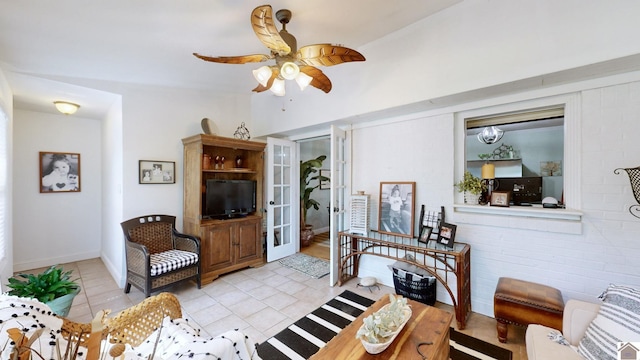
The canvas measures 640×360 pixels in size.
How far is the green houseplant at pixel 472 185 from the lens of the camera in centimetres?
252

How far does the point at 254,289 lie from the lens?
3070mm

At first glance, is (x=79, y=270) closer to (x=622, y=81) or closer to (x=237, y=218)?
(x=237, y=218)

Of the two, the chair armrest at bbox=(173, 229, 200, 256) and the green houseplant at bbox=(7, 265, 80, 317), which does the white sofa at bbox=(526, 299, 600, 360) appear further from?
the green houseplant at bbox=(7, 265, 80, 317)

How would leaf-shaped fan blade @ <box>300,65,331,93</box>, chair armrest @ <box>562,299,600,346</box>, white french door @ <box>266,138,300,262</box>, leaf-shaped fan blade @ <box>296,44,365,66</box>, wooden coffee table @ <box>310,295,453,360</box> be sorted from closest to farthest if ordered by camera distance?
wooden coffee table @ <box>310,295,453,360</box> → chair armrest @ <box>562,299,600,346</box> → leaf-shaped fan blade @ <box>296,44,365,66</box> → leaf-shaped fan blade @ <box>300,65,331,93</box> → white french door @ <box>266,138,300,262</box>

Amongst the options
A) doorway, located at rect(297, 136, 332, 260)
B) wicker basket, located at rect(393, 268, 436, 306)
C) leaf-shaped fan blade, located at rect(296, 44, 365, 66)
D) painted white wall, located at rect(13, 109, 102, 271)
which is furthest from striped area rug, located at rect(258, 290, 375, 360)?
painted white wall, located at rect(13, 109, 102, 271)

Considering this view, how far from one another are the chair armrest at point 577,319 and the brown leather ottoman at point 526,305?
1.04 ft

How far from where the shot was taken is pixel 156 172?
3.40m

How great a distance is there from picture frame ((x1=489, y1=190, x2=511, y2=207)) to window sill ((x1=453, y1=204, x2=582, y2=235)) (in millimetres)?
50

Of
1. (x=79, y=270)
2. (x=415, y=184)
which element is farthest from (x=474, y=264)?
(x=79, y=270)

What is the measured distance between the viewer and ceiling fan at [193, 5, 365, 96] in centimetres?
173

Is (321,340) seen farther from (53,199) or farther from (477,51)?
(53,199)

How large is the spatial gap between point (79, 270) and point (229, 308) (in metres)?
2.84

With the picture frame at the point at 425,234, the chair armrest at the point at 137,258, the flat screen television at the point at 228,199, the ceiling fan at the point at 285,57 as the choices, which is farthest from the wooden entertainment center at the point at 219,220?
the picture frame at the point at 425,234

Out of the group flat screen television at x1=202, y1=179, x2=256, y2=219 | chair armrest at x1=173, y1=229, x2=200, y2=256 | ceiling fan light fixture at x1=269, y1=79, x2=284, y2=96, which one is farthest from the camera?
flat screen television at x1=202, y1=179, x2=256, y2=219
